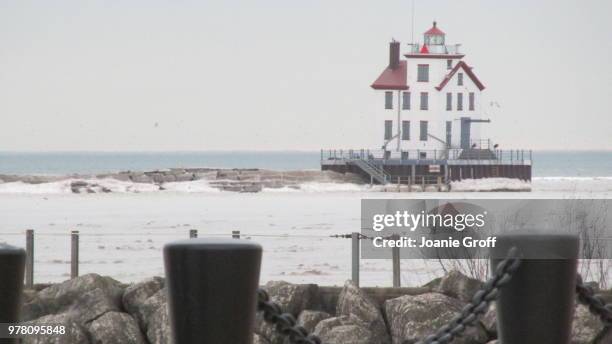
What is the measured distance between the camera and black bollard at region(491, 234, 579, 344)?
3506mm

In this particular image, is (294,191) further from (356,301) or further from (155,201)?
(356,301)

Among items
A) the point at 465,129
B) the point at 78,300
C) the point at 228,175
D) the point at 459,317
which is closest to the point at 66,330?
the point at 78,300

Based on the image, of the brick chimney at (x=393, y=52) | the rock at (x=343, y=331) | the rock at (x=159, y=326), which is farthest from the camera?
the brick chimney at (x=393, y=52)

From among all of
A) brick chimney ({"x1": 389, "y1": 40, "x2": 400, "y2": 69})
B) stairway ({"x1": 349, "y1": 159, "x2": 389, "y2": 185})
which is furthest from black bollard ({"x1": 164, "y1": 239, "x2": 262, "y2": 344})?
brick chimney ({"x1": 389, "y1": 40, "x2": 400, "y2": 69})

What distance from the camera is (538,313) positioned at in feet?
11.7

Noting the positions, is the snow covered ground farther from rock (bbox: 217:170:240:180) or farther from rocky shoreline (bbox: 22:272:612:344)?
rock (bbox: 217:170:240:180)

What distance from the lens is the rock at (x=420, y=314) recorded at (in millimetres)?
11602

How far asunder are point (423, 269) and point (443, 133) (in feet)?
263

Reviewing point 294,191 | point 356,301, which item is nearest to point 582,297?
point 356,301

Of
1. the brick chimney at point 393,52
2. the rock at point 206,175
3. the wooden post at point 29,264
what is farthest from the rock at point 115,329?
the brick chimney at point 393,52

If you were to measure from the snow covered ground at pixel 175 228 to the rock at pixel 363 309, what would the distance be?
10.9 ft

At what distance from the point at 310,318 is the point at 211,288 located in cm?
889

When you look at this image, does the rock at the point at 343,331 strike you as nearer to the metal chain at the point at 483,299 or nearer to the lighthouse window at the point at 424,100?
the metal chain at the point at 483,299

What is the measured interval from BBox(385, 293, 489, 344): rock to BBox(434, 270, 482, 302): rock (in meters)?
0.38
